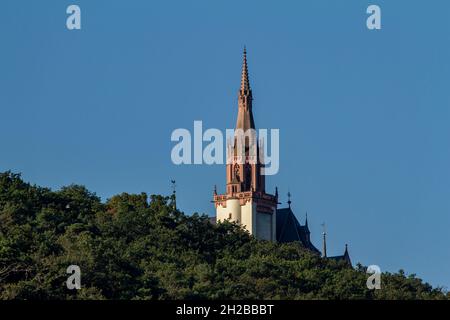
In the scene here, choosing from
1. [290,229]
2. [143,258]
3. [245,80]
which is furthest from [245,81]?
[143,258]

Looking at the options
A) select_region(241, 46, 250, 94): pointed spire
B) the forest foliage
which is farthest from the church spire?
the forest foliage

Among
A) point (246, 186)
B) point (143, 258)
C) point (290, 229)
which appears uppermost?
point (246, 186)

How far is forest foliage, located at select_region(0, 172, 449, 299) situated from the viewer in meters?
71.2

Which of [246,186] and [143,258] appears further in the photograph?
[246,186]

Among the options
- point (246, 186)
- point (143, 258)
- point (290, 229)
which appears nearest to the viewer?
point (143, 258)

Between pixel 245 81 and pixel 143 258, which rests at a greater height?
pixel 245 81

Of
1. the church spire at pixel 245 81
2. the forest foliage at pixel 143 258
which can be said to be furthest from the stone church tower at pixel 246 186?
the forest foliage at pixel 143 258

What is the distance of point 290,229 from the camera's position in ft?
472

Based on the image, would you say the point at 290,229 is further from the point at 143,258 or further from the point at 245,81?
the point at 143,258

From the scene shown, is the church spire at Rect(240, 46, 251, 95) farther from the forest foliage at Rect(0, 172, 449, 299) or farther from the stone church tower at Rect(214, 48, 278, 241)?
the forest foliage at Rect(0, 172, 449, 299)

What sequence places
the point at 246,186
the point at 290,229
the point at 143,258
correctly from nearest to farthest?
1. the point at 143,258
2. the point at 290,229
3. the point at 246,186

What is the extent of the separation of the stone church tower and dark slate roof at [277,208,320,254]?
118 centimetres

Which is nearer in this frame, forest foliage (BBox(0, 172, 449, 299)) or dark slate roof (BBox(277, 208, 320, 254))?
forest foliage (BBox(0, 172, 449, 299))

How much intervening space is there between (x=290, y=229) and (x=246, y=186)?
16.7 ft
